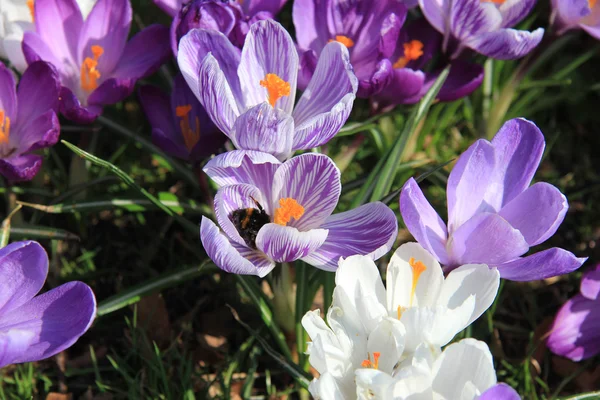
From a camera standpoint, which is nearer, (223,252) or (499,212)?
(223,252)

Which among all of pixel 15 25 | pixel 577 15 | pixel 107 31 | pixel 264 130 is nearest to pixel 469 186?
pixel 264 130

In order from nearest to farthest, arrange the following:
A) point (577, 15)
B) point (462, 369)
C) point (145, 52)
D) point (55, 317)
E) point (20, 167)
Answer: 1. point (462, 369)
2. point (55, 317)
3. point (20, 167)
4. point (145, 52)
5. point (577, 15)

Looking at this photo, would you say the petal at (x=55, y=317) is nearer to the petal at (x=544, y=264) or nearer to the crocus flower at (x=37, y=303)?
the crocus flower at (x=37, y=303)

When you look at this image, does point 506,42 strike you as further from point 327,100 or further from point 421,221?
point 421,221

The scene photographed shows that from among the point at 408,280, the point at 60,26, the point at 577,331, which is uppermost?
the point at 60,26

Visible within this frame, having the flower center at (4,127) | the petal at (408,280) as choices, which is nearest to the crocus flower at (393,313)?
the petal at (408,280)

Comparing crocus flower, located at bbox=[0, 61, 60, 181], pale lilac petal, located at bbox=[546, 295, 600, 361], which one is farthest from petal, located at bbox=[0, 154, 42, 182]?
pale lilac petal, located at bbox=[546, 295, 600, 361]

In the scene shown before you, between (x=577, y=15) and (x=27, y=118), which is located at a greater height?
(x=577, y=15)
